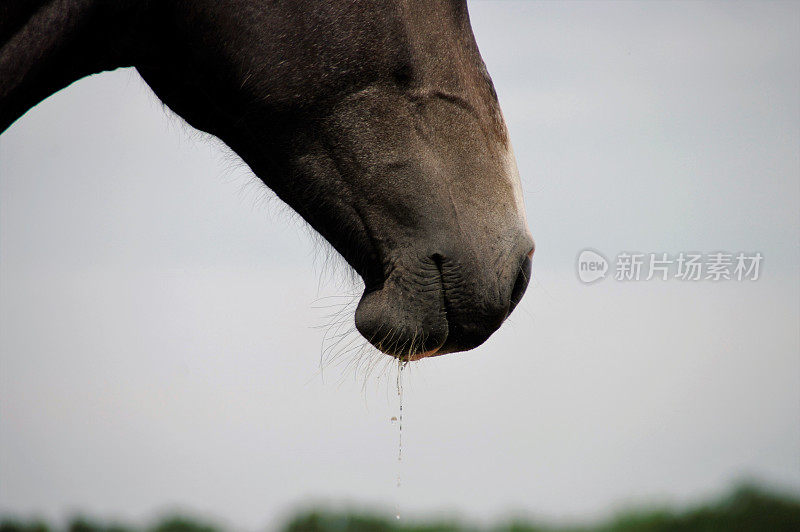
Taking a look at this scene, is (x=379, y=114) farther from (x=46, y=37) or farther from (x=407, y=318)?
(x=46, y=37)

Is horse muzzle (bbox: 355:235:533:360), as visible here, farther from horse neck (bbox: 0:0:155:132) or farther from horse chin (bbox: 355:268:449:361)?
horse neck (bbox: 0:0:155:132)

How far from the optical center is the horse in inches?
61.4

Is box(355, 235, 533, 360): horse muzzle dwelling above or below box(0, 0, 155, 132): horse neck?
below

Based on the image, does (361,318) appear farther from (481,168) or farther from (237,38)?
(237,38)

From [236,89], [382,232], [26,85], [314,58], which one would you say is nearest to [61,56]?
[26,85]

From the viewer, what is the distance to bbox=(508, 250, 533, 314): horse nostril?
1589mm

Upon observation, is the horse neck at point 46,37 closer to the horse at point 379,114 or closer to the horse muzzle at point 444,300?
the horse at point 379,114

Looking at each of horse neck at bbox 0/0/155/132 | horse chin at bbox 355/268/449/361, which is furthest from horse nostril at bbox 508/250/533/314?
horse neck at bbox 0/0/155/132

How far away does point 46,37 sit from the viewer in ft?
4.92

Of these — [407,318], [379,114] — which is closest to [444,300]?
[407,318]

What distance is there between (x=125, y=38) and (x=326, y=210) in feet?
1.58

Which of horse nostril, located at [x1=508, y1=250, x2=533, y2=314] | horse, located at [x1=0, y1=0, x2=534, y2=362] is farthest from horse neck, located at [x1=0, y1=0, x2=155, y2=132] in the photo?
horse nostril, located at [x1=508, y1=250, x2=533, y2=314]

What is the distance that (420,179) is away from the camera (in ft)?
5.17

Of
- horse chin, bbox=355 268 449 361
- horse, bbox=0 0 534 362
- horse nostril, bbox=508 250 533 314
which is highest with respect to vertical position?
horse, bbox=0 0 534 362
